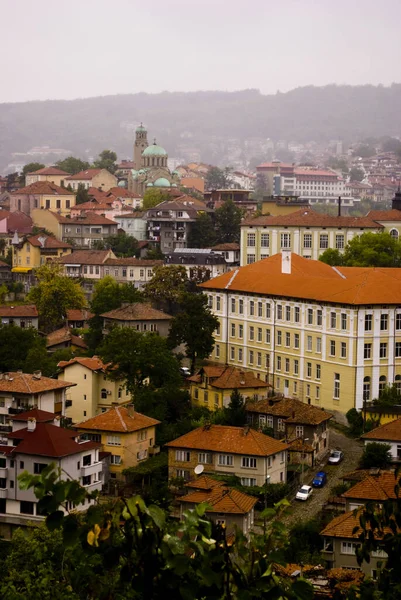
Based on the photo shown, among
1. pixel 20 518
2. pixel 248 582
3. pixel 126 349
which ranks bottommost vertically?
pixel 20 518

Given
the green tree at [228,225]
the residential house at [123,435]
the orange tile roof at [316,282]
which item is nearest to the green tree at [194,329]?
the orange tile roof at [316,282]

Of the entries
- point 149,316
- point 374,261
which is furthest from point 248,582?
point 374,261

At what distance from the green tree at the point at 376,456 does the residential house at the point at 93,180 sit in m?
63.7

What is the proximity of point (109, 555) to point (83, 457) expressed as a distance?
30385 mm

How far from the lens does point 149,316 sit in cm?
5753

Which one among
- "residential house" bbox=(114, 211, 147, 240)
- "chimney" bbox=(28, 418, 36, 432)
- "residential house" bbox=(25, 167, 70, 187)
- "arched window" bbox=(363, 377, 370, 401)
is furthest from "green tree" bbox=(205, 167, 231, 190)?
"chimney" bbox=(28, 418, 36, 432)

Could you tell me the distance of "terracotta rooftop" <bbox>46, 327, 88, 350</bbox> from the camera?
57.2 metres

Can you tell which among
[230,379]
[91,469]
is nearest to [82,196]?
[230,379]

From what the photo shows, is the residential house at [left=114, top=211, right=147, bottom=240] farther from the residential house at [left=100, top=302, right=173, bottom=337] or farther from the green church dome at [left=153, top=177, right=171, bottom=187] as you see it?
the residential house at [left=100, top=302, right=173, bottom=337]

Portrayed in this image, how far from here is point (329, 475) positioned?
39.4 meters

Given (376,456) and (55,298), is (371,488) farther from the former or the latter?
(55,298)

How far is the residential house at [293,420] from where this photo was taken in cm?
4172

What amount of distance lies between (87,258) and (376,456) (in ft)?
120

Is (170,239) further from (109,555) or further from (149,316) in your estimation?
(109,555)
